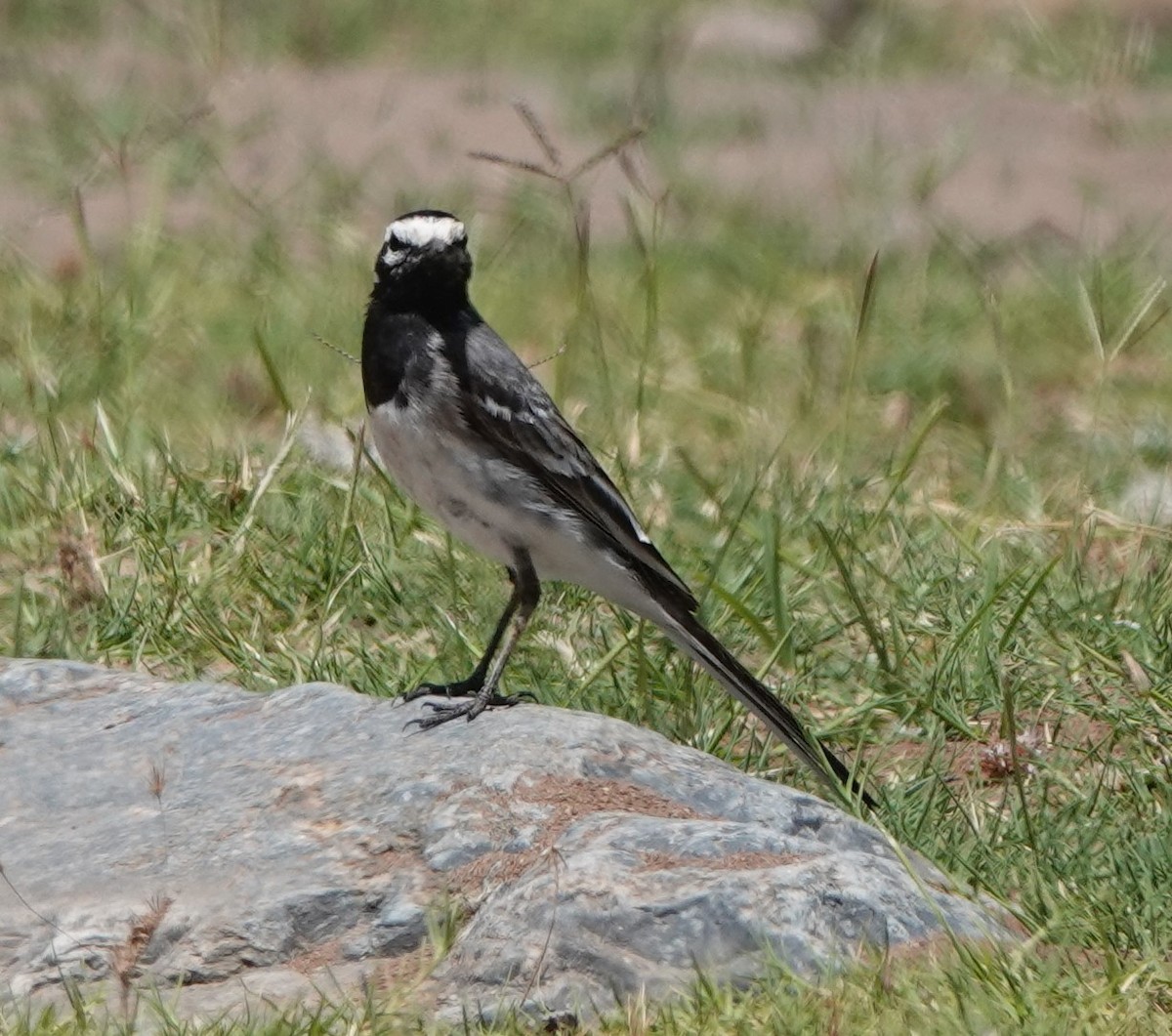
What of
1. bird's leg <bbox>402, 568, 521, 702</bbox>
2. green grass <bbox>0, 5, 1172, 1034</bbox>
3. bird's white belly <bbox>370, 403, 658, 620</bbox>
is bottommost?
green grass <bbox>0, 5, 1172, 1034</bbox>

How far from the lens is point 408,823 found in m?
3.79

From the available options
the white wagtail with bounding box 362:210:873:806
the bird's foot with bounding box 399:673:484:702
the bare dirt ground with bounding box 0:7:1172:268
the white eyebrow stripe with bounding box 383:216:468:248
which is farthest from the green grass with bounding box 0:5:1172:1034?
the bare dirt ground with bounding box 0:7:1172:268

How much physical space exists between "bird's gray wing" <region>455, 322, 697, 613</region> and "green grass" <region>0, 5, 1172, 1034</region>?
0.22m

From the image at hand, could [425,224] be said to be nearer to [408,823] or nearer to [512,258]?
[408,823]

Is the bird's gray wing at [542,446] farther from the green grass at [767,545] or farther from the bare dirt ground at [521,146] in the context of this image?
the bare dirt ground at [521,146]

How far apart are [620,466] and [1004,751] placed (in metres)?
1.40

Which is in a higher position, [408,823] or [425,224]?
[425,224]

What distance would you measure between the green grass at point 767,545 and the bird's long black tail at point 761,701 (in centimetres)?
13

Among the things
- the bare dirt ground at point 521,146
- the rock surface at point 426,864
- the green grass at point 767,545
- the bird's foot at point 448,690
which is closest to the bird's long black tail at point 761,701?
the green grass at point 767,545

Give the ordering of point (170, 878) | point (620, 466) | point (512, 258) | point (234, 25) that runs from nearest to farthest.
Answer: point (170, 878), point (620, 466), point (512, 258), point (234, 25)

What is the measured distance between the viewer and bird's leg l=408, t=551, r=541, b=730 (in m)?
4.25

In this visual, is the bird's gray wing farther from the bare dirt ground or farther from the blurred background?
the bare dirt ground

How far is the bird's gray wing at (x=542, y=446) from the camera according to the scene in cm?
470

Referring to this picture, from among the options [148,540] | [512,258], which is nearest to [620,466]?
[148,540]
